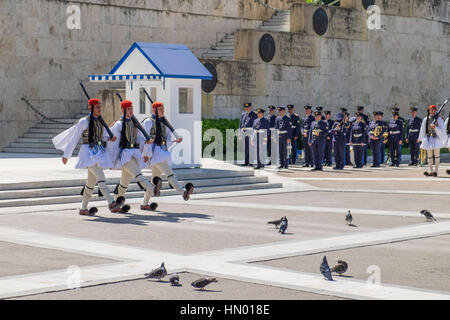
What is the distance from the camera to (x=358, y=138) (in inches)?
1138

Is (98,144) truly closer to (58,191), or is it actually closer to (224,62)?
(58,191)

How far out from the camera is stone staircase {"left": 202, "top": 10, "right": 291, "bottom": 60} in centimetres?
3559

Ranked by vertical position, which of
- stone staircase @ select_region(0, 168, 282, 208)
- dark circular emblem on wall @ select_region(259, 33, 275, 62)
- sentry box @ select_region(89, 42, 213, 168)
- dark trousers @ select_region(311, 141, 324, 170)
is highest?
dark circular emblem on wall @ select_region(259, 33, 275, 62)

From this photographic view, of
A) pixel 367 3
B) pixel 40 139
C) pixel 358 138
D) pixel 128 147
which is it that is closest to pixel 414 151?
pixel 358 138

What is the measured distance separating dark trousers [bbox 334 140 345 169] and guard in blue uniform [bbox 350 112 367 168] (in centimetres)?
68

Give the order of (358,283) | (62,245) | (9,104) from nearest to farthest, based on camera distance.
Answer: (358,283), (62,245), (9,104)

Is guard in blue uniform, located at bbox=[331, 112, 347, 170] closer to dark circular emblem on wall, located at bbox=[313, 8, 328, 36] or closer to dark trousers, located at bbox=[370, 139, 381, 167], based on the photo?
dark trousers, located at bbox=[370, 139, 381, 167]

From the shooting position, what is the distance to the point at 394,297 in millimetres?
8578

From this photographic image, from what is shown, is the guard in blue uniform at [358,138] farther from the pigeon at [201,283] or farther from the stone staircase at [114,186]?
the pigeon at [201,283]

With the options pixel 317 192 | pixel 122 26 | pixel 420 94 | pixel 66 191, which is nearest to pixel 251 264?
pixel 66 191

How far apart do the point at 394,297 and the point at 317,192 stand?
38.9 feet

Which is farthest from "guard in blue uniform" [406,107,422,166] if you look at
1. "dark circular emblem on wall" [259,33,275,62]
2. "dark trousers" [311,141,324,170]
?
"dark circular emblem on wall" [259,33,275,62]

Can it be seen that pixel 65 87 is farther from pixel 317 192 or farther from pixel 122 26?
pixel 317 192

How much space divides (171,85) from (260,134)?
6.66 metres
